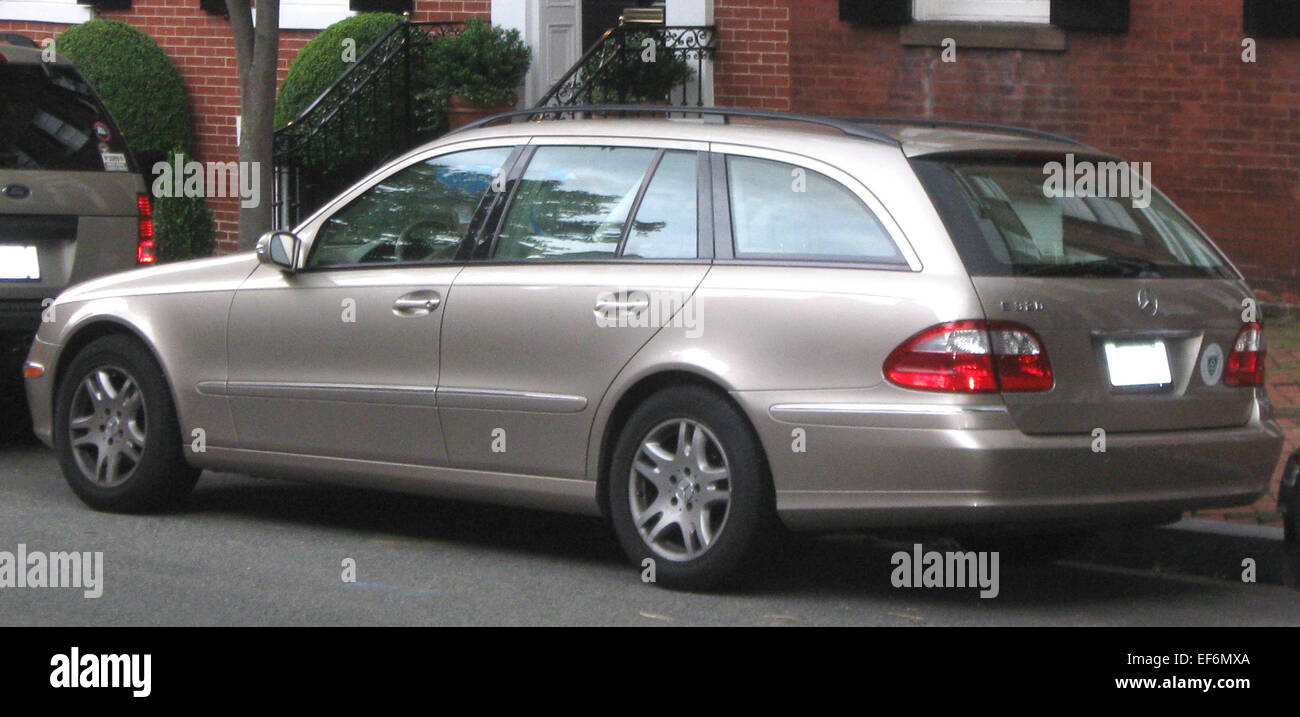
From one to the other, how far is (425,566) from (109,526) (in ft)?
4.91

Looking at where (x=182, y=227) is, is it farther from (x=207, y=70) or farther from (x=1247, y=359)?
(x=1247, y=359)

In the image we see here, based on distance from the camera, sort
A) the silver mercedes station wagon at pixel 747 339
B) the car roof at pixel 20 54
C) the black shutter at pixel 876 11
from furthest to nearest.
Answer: the black shutter at pixel 876 11 → the car roof at pixel 20 54 → the silver mercedes station wagon at pixel 747 339

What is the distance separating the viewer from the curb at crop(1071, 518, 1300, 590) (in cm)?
692

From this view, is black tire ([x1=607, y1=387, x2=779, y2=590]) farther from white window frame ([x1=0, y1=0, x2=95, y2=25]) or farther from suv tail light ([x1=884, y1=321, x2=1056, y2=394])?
white window frame ([x1=0, y1=0, x2=95, y2=25])

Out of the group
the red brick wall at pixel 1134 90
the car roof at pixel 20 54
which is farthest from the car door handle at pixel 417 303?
the red brick wall at pixel 1134 90

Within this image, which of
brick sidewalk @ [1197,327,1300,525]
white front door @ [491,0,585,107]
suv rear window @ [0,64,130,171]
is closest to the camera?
brick sidewalk @ [1197,327,1300,525]

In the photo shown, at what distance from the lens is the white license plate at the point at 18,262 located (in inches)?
370

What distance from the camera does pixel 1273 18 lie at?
1388cm

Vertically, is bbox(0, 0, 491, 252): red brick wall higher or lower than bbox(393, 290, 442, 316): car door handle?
higher

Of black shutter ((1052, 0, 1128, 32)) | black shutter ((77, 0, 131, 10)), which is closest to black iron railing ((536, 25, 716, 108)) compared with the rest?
black shutter ((1052, 0, 1128, 32))

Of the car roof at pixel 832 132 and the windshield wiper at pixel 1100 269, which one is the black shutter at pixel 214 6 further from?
the windshield wiper at pixel 1100 269

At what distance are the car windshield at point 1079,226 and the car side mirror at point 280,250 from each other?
2684 millimetres

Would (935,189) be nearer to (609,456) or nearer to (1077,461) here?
(1077,461)

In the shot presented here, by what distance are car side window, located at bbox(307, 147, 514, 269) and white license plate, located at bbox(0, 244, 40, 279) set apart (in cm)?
252
